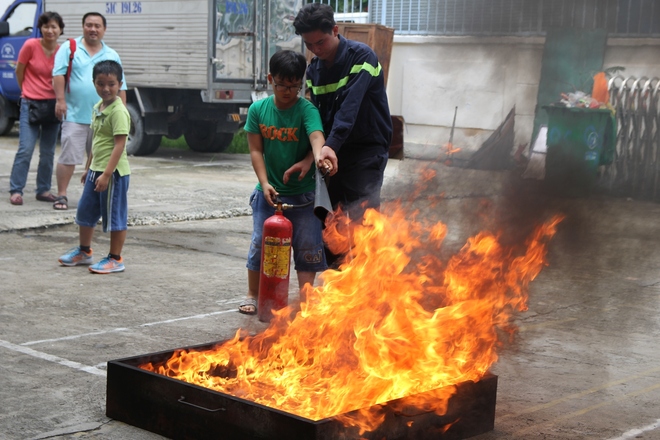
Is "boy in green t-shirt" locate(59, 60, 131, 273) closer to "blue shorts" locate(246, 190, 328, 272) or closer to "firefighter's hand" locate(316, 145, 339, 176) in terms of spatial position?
"blue shorts" locate(246, 190, 328, 272)

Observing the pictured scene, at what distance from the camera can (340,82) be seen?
5195mm

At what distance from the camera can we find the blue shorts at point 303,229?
556 cm

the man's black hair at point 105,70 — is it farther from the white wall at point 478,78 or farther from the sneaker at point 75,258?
the white wall at point 478,78

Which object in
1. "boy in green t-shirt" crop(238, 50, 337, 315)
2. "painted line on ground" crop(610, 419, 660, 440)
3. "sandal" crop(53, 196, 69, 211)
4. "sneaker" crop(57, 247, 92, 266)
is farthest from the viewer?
"sandal" crop(53, 196, 69, 211)

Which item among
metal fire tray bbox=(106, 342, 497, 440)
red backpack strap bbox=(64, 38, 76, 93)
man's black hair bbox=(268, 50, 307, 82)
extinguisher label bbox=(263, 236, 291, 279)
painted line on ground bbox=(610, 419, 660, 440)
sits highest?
man's black hair bbox=(268, 50, 307, 82)

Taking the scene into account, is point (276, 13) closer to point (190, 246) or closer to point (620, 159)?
point (190, 246)

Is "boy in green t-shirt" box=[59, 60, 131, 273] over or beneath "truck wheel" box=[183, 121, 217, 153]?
over

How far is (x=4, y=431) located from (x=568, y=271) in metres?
4.81

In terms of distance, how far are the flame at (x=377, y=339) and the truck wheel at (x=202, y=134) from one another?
11.6 m

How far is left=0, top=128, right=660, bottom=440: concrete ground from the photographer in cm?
417

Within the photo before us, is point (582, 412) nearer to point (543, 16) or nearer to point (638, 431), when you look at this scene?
point (638, 431)

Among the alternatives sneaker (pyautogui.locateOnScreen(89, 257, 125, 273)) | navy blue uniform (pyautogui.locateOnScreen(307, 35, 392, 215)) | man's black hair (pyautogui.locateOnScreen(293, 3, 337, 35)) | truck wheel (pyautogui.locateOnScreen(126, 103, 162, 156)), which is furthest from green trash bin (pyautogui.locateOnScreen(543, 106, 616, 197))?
truck wheel (pyautogui.locateOnScreen(126, 103, 162, 156))

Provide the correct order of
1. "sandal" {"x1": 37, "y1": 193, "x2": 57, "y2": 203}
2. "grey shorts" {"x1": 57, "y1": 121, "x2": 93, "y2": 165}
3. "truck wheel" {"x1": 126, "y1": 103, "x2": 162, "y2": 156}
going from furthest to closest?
"truck wheel" {"x1": 126, "y1": 103, "x2": 162, "y2": 156}, "sandal" {"x1": 37, "y1": 193, "x2": 57, "y2": 203}, "grey shorts" {"x1": 57, "y1": 121, "x2": 93, "y2": 165}

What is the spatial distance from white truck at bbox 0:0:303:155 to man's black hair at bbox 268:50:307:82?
9252mm
